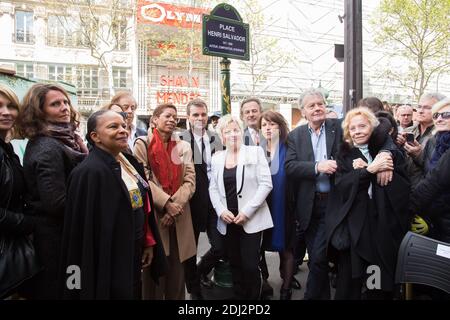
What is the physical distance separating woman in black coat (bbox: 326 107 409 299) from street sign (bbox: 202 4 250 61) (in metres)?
2.11

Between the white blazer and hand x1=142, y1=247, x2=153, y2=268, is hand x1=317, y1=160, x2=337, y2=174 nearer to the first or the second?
the white blazer

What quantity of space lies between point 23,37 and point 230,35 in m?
23.7

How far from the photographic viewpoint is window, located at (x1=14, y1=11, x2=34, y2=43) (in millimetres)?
22438

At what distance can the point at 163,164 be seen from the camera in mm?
3064

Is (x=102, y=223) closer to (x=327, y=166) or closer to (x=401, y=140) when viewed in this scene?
(x=327, y=166)

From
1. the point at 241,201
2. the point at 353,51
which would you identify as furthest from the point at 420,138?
the point at 241,201

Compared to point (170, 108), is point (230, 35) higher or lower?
higher

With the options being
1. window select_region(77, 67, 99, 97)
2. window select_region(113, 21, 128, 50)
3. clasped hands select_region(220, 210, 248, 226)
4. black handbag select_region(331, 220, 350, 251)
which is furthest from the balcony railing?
black handbag select_region(331, 220, 350, 251)

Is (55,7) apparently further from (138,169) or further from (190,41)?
(138,169)

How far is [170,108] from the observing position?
3199 mm

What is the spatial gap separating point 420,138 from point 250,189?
1974mm

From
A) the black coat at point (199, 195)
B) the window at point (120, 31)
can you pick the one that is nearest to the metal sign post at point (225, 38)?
the black coat at point (199, 195)

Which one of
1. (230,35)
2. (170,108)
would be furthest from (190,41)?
(170,108)

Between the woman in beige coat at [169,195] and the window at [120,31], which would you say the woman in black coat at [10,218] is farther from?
the window at [120,31]
